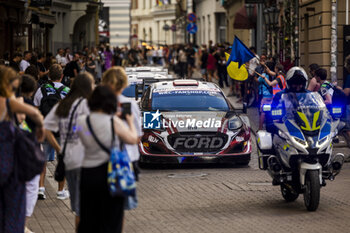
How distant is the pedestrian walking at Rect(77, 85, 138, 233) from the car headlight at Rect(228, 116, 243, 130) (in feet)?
27.7

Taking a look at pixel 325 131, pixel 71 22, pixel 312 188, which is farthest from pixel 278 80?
pixel 71 22

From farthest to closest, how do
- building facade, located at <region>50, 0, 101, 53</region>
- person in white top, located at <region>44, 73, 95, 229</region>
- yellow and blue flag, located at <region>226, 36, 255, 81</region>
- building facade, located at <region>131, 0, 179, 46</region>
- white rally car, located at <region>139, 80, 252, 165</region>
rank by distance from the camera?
1. building facade, located at <region>131, 0, 179, 46</region>
2. building facade, located at <region>50, 0, 101, 53</region>
3. yellow and blue flag, located at <region>226, 36, 255, 81</region>
4. white rally car, located at <region>139, 80, 252, 165</region>
5. person in white top, located at <region>44, 73, 95, 229</region>

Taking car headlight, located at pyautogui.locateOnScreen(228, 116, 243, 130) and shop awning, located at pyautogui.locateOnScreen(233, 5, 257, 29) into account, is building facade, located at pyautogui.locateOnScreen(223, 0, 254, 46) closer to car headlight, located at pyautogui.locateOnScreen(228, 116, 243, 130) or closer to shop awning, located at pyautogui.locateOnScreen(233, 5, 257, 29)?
shop awning, located at pyautogui.locateOnScreen(233, 5, 257, 29)

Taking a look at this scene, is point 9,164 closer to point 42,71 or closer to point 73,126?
point 73,126

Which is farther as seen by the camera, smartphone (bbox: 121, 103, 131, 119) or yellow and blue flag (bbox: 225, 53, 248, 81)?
yellow and blue flag (bbox: 225, 53, 248, 81)

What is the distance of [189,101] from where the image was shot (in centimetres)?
1664

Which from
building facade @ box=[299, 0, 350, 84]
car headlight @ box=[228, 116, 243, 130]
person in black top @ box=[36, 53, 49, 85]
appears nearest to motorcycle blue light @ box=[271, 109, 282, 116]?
car headlight @ box=[228, 116, 243, 130]

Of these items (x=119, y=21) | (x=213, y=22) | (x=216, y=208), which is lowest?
(x=216, y=208)

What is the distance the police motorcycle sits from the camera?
36.1 feet

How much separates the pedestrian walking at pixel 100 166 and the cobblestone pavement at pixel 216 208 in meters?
2.60

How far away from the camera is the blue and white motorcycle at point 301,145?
11000mm

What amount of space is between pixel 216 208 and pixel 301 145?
127cm

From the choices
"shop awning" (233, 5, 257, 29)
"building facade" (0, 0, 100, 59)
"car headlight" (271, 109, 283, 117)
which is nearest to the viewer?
"car headlight" (271, 109, 283, 117)

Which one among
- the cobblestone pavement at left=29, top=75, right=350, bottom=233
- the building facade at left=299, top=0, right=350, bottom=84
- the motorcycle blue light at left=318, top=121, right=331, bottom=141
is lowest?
the cobblestone pavement at left=29, top=75, right=350, bottom=233
